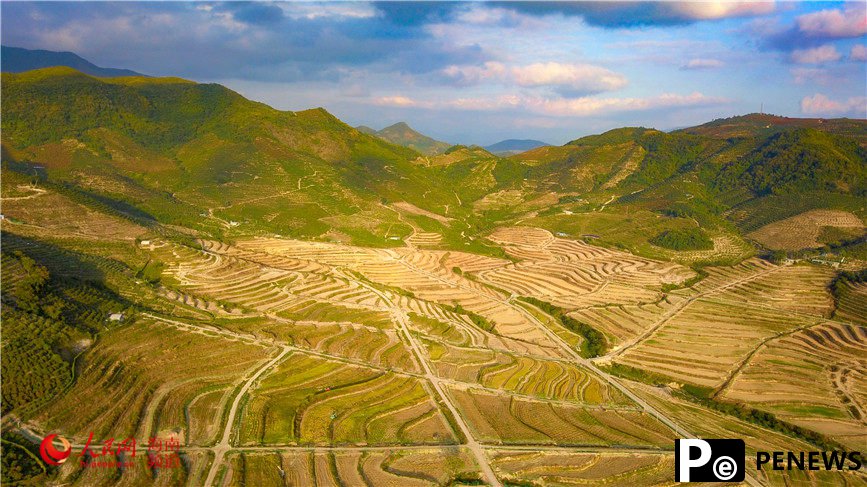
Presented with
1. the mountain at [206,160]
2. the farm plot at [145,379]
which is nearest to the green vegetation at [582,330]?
the farm plot at [145,379]

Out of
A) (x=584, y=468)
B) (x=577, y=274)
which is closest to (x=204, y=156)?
(x=577, y=274)

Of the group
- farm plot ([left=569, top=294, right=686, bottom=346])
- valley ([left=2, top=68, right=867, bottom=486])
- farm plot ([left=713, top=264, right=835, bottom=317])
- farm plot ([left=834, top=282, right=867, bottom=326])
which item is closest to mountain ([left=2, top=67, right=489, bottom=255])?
valley ([left=2, top=68, right=867, bottom=486])

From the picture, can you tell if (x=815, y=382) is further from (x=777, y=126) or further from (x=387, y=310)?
(x=777, y=126)

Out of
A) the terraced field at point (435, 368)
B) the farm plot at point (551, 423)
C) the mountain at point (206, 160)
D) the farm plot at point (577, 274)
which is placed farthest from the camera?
the mountain at point (206, 160)

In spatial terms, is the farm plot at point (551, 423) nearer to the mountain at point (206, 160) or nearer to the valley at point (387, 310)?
the valley at point (387, 310)

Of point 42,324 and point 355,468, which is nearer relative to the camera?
point 355,468

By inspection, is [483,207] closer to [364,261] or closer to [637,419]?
[364,261]

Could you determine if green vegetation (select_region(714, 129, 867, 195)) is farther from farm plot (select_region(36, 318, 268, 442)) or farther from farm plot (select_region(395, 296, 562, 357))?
farm plot (select_region(36, 318, 268, 442))
